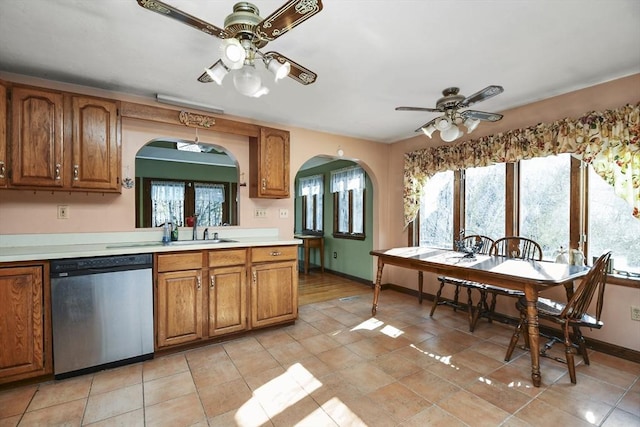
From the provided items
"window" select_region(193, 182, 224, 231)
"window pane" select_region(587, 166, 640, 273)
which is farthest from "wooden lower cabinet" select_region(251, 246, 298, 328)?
"window" select_region(193, 182, 224, 231)

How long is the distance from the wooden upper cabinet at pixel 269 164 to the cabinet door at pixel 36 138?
1.68 m

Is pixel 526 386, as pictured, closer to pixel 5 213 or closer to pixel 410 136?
pixel 410 136

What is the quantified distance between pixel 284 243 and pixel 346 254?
2.58 m

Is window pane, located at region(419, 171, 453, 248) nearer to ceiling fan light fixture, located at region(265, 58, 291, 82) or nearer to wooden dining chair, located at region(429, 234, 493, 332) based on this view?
wooden dining chair, located at region(429, 234, 493, 332)

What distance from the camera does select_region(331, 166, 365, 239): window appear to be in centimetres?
527

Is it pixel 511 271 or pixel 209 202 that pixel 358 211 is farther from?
pixel 209 202

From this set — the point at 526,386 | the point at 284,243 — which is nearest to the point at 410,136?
the point at 284,243

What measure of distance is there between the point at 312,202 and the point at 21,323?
201 inches

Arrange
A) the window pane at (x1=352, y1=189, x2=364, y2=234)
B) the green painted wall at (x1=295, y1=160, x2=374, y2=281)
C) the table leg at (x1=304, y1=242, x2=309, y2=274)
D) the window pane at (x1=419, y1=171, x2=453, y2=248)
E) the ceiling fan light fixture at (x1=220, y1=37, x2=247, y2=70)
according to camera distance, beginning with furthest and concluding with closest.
→ the table leg at (x1=304, y1=242, x2=309, y2=274)
the window pane at (x1=352, y1=189, x2=364, y2=234)
the green painted wall at (x1=295, y1=160, x2=374, y2=281)
the window pane at (x1=419, y1=171, x2=453, y2=248)
the ceiling fan light fixture at (x1=220, y1=37, x2=247, y2=70)

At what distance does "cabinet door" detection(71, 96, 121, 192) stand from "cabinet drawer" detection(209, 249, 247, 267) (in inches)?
39.7

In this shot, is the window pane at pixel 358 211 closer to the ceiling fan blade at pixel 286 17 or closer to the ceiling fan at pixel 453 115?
the ceiling fan at pixel 453 115

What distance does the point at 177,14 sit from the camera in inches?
50.9

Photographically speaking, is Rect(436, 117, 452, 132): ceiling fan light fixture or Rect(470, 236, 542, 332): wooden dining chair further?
Rect(470, 236, 542, 332): wooden dining chair

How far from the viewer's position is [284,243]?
124 inches
